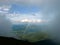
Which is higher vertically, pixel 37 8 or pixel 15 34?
pixel 37 8

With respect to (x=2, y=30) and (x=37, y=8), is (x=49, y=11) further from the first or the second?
(x=2, y=30)

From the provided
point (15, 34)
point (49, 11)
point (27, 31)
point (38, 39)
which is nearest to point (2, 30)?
point (15, 34)

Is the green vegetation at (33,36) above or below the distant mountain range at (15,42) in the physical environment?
above

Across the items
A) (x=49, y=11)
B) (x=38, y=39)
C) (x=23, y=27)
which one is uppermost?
(x=49, y=11)

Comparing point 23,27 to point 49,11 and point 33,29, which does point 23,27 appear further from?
point 49,11

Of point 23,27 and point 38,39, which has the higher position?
point 23,27

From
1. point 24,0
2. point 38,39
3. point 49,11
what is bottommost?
point 38,39

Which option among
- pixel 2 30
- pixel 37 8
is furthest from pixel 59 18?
pixel 2 30

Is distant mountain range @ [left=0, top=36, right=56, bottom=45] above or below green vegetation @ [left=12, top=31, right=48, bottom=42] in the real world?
below
